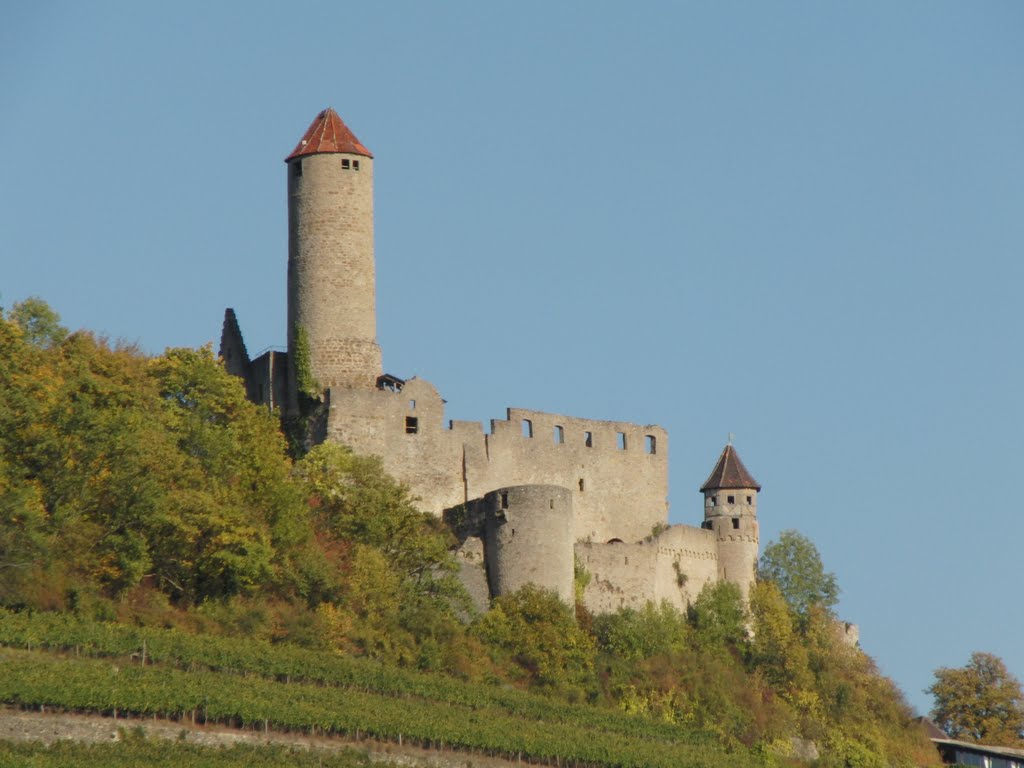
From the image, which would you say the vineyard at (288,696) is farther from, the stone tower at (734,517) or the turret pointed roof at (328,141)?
the turret pointed roof at (328,141)

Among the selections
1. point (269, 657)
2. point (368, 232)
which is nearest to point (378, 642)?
point (269, 657)

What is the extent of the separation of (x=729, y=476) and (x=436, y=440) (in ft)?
32.7

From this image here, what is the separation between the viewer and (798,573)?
74.1 metres

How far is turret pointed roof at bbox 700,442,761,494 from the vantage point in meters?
73.4

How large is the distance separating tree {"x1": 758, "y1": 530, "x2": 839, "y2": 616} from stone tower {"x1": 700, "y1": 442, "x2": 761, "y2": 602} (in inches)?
67.5

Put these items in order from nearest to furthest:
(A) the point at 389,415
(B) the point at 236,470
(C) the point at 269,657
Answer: (C) the point at 269,657
(B) the point at 236,470
(A) the point at 389,415

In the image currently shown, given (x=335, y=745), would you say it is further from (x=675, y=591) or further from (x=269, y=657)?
(x=675, y=591)

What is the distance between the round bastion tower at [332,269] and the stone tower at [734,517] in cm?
1121

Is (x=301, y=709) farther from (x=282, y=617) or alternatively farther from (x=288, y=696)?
(x=282, y=617)

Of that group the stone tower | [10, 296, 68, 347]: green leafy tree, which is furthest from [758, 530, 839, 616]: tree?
[10, 296, 68, 347]: green leafy tree

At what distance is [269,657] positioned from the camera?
56875 mm

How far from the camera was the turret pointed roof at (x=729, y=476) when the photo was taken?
7338cm

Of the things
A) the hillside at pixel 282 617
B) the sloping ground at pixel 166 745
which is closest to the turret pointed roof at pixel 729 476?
the hillside at pixel 282 617

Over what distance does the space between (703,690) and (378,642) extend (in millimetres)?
9615
